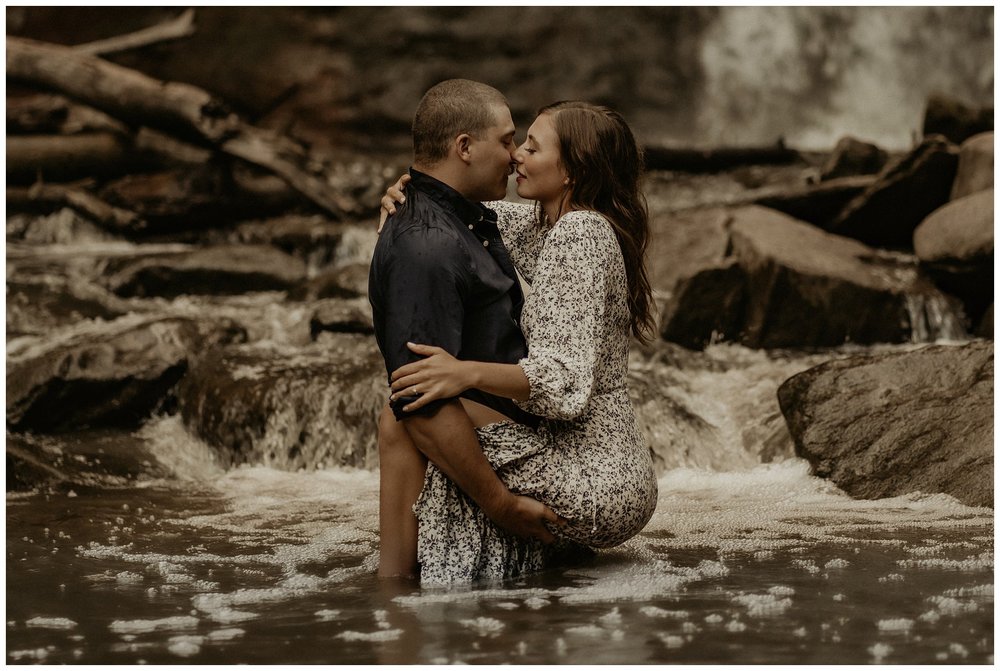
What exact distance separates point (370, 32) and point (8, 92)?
434 centimetres

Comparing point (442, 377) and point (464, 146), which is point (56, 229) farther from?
point (442, 377)

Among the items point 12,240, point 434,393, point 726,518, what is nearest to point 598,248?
point 434,393

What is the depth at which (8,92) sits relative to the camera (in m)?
14.7

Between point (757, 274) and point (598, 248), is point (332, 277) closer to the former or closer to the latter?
point (757, 274)

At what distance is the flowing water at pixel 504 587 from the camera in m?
3.21

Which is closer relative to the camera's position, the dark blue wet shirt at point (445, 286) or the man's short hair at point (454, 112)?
the dark blue wet shirt at point (445, 286)

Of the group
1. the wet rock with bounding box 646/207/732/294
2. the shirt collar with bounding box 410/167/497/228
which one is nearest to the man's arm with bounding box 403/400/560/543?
the shirt collar with bounding box 410/167/497/228

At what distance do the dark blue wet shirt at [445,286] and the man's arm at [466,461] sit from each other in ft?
0.16

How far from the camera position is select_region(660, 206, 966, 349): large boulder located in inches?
343

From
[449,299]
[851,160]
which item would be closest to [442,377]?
[449,299]

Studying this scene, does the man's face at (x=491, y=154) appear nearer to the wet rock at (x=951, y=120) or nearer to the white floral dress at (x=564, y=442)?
the white floral dress at (x=564, y=442)

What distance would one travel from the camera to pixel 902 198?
10.3m

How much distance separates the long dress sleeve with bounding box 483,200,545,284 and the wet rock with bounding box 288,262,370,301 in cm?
531

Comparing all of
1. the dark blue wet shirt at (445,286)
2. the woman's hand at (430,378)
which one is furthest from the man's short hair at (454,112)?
the woman's hand at (430,378)
